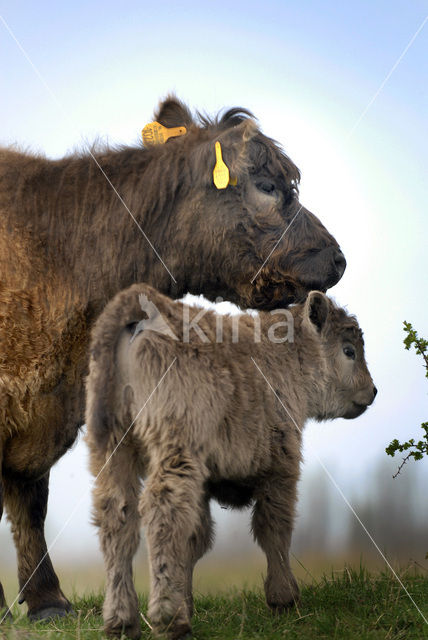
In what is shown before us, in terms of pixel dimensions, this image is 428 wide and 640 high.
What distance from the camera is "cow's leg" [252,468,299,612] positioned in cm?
537

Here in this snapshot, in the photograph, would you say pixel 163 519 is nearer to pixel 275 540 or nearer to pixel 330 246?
pixel 275 540

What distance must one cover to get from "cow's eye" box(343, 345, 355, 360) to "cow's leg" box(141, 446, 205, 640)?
1.81 metres

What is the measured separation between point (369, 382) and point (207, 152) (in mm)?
1917

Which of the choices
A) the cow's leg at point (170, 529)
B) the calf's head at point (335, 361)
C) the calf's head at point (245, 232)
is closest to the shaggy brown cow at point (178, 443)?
the cow's leg at point (170, 529)

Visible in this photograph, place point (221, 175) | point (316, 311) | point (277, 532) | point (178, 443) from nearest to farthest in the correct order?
point (178, 443)
point (277, 532)
point (316, 311)
point (221, 175)

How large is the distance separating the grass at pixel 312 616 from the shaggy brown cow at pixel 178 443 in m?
0.19

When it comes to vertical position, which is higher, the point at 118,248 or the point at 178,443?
the point at 118,248

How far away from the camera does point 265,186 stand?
20.8 ft

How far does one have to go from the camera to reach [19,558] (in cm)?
670

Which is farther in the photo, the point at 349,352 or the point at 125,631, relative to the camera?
the point at 349,352

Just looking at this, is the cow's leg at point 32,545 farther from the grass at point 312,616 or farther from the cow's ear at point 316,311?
the cow's ear at point 316,311

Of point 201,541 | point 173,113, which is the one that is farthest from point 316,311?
point 173,113

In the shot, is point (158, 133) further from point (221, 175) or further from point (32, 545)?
point (32, 545)

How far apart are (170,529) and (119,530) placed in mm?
373
